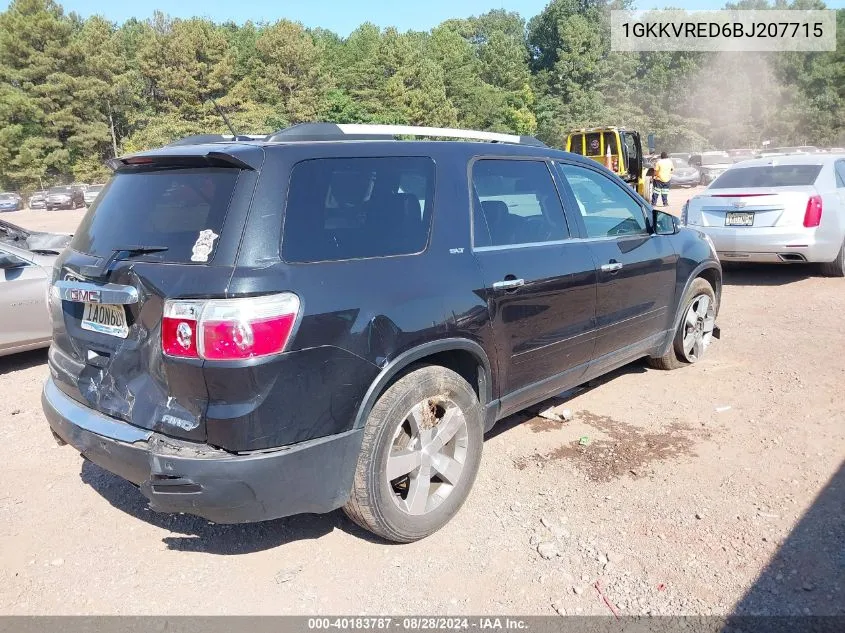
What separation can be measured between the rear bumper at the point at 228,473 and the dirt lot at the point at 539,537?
1.54ft

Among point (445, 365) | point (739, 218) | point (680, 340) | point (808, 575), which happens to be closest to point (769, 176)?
point (739, 218)

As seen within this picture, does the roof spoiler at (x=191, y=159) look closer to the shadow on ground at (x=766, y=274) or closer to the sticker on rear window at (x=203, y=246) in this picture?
the sticker on rear window at (x=203, y=246)

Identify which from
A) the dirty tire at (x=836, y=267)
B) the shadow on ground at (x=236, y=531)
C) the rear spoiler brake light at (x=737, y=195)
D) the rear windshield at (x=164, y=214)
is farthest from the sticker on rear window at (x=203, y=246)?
the dirty tire at (x=836, y=267)

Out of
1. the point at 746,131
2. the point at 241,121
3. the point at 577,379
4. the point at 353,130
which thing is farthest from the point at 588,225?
the point at 746,131

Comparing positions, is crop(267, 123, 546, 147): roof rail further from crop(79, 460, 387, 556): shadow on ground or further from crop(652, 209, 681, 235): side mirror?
crop(79, 460, 387, 556): shadow on ground

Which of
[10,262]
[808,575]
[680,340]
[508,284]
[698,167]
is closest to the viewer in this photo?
[808,575]

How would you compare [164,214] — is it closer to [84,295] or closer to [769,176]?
[84,295]

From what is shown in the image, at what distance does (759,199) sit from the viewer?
8164mm

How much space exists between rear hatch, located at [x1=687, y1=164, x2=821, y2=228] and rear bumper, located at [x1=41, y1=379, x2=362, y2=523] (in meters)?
7.26

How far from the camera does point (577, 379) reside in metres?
4.16

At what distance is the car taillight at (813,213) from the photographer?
26.0 ft

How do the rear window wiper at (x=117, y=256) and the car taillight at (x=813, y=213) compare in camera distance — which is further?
the car taillight at (x=813, y=213)

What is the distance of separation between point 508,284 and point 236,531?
187 centimetres

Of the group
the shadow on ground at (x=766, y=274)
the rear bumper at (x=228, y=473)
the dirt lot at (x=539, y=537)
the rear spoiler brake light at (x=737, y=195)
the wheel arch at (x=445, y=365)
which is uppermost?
the rear spoiler brake light at (x=737, y=195)
